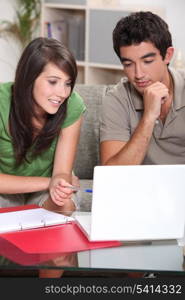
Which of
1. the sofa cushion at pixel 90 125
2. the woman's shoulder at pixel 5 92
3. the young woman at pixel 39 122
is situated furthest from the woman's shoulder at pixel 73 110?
the sofa cushion at pixel 90 125

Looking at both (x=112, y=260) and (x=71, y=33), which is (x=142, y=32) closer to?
(x=112, y=260)

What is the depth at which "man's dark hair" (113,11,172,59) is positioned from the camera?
272 centimetres

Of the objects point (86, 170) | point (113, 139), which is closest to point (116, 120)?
point (113, 139)

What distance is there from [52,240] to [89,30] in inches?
137

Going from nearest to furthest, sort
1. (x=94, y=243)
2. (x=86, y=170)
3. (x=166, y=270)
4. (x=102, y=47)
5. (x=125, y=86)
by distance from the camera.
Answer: (x=166, y=270) < (x=94, y=243) < (x=125, y=86) < (x=86, y=170) < (x=102, y=47)

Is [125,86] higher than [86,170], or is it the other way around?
[125,86]

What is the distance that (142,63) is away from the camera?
2.70m

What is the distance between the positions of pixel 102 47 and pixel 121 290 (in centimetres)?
352

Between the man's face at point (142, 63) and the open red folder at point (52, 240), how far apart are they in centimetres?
90

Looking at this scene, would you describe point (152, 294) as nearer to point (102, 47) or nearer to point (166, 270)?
point (166, 270)

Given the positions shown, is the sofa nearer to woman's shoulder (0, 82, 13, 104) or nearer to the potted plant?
woman's shoulder (0, 82, 13, 104)

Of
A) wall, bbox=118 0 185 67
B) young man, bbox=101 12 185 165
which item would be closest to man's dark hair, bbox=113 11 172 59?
young man, bbox=101 12 185 165

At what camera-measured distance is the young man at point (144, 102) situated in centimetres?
271

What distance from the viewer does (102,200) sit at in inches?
72.1
